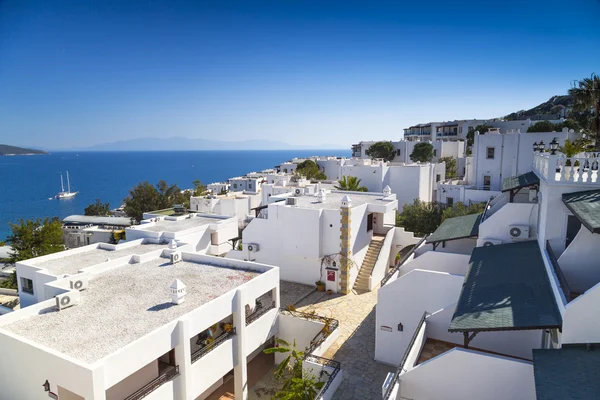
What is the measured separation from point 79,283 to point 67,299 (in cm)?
132

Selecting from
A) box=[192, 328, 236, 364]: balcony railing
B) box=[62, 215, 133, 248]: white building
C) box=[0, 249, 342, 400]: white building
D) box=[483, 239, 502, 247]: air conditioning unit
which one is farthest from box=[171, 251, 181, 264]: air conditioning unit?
box=[62, 215, 133, 248]: white building

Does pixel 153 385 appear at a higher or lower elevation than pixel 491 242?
lower

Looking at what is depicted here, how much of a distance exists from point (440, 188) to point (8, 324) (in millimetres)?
39849

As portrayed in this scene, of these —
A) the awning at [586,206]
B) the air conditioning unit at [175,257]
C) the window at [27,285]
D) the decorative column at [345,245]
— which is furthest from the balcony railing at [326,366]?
the window at [27,285]

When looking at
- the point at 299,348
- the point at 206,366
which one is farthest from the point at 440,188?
the point at 206,366

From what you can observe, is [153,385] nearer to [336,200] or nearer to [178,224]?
[178,224]

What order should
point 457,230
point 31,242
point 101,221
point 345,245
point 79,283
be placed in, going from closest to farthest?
point 79,283 < point 457,230 < point 345,245 < point 31,242 < point 101,221

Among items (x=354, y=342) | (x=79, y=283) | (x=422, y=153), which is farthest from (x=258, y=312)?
(x=422, y=153)

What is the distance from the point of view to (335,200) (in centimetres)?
2723

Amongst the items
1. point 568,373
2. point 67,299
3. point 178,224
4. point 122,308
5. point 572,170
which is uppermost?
point 572,170

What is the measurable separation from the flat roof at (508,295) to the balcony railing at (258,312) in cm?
906

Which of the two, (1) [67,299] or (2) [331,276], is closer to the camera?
(1) [67,299]

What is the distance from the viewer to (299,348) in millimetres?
18047

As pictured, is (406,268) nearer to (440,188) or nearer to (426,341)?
(426,341)
